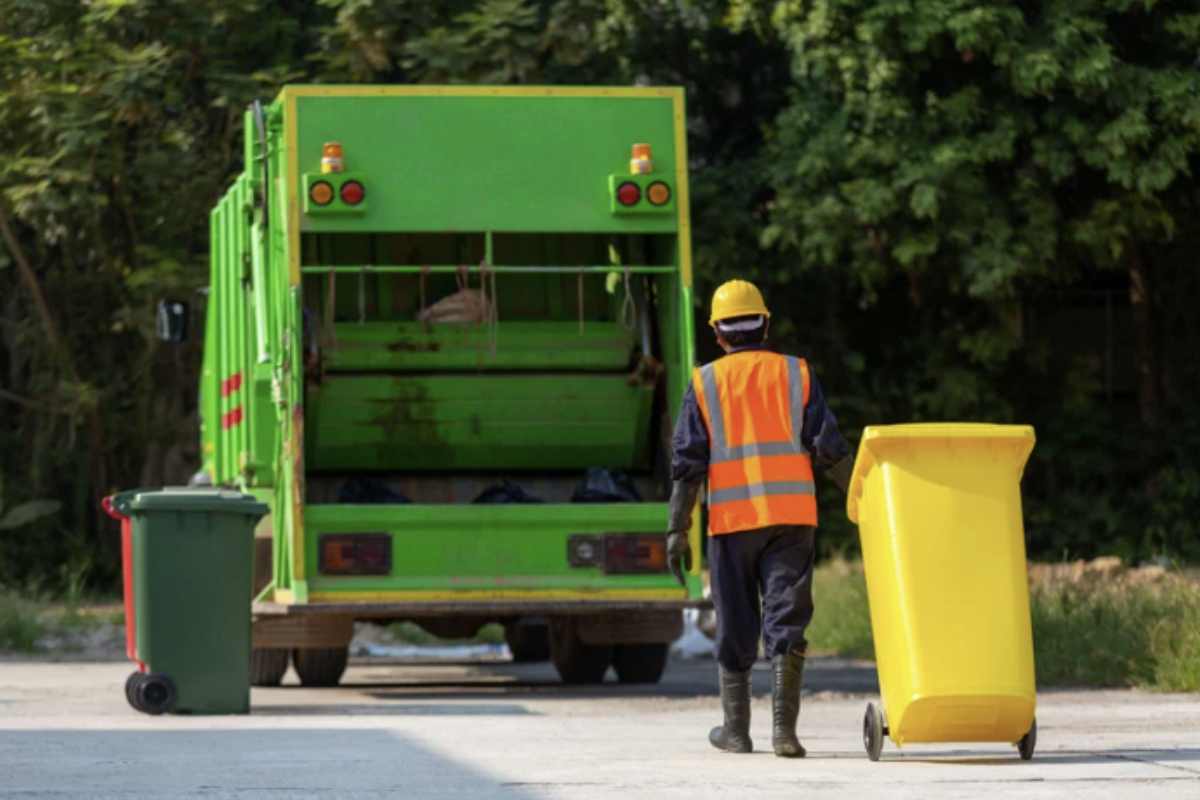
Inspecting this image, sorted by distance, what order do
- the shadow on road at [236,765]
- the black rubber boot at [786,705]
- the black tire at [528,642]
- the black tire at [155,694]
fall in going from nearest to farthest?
the shadow on road at [236,765], the black rubber boot at [786,705], the black tire at [155,694], the black tire at [528,642]

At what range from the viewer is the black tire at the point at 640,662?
531 inches

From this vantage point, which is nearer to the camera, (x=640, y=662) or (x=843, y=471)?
(x=843, y=471)

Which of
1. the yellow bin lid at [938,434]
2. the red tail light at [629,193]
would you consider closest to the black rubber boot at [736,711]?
the yellow bin lid at [938,434]

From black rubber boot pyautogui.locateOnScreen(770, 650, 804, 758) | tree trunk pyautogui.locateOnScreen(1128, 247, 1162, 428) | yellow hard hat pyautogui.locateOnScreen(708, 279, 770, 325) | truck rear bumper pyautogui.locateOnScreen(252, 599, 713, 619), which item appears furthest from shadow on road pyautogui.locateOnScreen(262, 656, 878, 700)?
tree trunk pyautogui.locateOnScreen(1128, 247, 1162, 428)

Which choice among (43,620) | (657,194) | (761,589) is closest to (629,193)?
(657,194)

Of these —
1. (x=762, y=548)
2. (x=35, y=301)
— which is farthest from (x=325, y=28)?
(x=762, y=548)

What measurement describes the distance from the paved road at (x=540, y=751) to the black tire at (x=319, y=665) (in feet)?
1.64

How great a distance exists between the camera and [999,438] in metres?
8.02

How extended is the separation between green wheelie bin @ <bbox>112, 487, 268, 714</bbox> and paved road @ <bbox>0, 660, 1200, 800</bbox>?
175 mm

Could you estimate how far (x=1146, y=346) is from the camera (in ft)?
71.0

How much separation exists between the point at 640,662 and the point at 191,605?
3460 mm

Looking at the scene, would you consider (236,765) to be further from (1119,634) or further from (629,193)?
(1119,634)

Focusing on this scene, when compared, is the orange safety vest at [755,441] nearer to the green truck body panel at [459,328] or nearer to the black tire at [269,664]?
the green truck body panel at [459,328]

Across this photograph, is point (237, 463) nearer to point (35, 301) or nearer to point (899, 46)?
point (899, 46)
